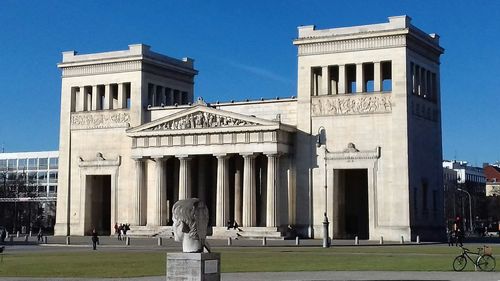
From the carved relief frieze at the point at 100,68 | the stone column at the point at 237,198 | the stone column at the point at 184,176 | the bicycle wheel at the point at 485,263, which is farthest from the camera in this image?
the carved relief frieze at the point at 100,68

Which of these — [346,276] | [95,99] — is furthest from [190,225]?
[95,99]

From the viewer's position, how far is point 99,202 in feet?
344

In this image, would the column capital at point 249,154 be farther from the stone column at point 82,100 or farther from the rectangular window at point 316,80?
the stone column at point 82,100

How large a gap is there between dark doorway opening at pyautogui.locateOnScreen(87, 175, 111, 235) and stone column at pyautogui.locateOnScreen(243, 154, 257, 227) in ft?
72.1

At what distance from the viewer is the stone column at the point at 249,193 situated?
89062mm

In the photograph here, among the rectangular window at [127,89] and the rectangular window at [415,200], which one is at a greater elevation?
the rectangular window at [127,89]

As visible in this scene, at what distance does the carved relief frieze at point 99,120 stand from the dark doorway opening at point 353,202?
1063 inches

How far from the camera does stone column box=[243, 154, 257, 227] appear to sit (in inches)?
3506

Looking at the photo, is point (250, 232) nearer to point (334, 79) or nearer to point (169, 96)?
point (334, 79)

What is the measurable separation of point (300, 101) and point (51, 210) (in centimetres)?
11499

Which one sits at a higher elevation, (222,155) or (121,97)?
(121,97)

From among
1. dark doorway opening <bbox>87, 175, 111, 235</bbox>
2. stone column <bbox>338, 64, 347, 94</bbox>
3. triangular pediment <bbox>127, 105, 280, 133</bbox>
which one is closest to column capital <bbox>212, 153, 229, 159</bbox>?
triangular pediment <bbox>127, 105, 280, 133</bbox>

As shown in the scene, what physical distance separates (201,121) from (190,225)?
219 ft

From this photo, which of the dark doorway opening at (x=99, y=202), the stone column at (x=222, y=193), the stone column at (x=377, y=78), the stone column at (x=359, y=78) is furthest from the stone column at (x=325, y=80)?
the dark doorway opening at (x=99, y=202)
